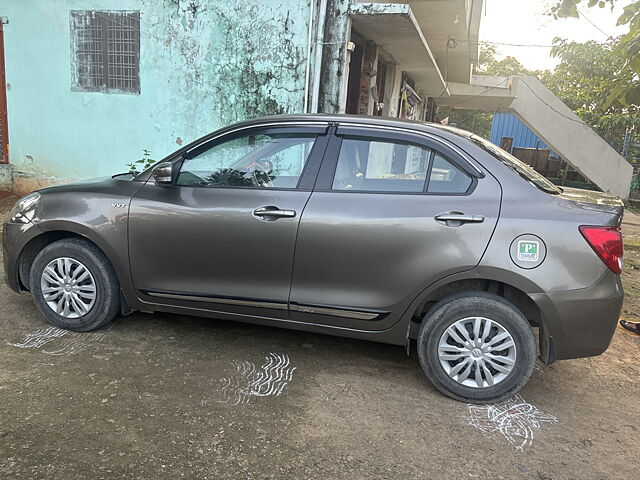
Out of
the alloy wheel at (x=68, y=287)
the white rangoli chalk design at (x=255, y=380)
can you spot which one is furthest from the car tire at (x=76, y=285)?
the white rangoli chalk design at (x=255, y=380)

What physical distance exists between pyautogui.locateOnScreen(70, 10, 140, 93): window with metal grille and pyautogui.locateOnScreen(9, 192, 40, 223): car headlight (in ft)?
14.4

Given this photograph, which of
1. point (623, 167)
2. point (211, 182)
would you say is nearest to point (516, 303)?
point (211, 182)

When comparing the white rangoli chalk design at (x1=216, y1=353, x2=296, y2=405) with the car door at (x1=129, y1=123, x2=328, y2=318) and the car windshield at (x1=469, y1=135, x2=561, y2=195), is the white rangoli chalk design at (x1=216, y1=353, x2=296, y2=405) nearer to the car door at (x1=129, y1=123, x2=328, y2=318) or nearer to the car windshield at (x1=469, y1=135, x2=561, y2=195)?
the car door at (x1=129, y1=123, x2=328, y2=318)

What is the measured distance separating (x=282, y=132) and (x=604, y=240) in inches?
82.7

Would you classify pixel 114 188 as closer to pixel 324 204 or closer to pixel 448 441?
pixel 324 204

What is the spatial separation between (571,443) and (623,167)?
46.3ft

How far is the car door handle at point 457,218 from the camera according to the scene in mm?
2982

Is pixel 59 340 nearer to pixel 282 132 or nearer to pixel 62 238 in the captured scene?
pixel 62 238

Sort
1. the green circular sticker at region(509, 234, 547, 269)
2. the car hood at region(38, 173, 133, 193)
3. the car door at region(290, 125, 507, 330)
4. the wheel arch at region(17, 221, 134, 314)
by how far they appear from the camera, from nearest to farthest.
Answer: the green circular sticker at region(509, 234, 547, 269) → the car door at region(290, 125, 507, 330) → the wheel arch at region(17, 221, 134, 314) → the car hood at region(38, 173, 133, 193)

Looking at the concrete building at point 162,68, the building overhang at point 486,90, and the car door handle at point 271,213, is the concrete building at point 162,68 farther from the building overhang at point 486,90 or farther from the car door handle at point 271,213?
the building overhang at point 486,90

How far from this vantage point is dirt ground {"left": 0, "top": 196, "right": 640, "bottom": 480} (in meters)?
2.46

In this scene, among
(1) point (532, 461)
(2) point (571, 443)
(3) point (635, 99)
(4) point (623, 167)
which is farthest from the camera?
(4) point (623, 167)

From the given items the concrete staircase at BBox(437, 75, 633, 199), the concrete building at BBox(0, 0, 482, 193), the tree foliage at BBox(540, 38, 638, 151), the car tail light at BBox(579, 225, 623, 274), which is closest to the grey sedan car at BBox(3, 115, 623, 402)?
the car tail light at BBox(579, 225, 623, 274)

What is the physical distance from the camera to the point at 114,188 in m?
3.67
